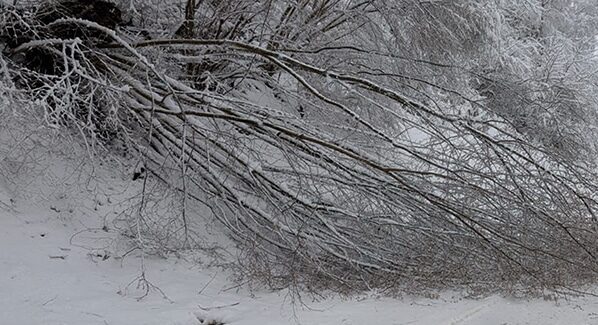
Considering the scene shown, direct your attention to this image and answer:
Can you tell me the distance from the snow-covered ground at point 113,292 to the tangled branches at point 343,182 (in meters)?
0.46

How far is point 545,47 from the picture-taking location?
13695 millimetres

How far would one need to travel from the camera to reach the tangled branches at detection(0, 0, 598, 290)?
5477 mm

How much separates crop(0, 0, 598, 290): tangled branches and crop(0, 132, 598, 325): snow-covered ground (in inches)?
18.0

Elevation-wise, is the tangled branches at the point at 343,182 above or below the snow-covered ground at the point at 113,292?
above

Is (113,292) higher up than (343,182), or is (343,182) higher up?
(343,182)

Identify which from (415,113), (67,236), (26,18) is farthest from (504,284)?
(26,18)

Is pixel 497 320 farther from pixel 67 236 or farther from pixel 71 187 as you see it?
pixel 71 187

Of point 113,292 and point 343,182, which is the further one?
point 343,182

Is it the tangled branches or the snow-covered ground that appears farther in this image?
the tangled branches

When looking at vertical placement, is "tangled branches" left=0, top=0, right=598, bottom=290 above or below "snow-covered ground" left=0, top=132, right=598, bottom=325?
above

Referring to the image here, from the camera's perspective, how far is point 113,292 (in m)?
4.73

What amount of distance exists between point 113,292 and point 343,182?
249 centimetres

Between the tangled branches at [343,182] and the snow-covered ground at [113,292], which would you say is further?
the tangled branches at [343,182]

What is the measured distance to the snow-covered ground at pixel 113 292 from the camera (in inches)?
168
